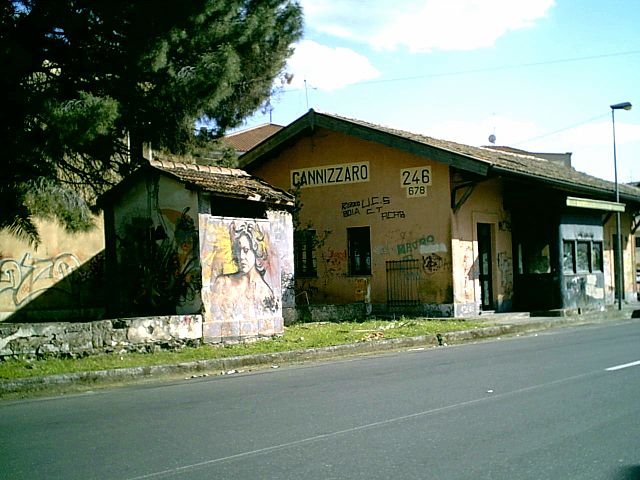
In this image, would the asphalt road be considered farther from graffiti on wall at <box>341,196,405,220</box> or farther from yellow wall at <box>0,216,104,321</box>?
yellow wall at <box>0,216,104,321</box>

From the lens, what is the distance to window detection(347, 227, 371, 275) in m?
22.4

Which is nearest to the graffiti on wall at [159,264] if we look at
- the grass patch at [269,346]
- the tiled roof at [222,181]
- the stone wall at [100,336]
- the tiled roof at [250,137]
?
the tiled roof at [222,181]

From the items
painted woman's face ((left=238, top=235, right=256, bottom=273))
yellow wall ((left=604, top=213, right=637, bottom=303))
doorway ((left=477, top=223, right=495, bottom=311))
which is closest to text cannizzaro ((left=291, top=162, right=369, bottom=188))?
doorway ((left=477, top=223, right=495, bottom=311))

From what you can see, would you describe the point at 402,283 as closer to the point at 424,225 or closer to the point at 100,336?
the point at 424,225

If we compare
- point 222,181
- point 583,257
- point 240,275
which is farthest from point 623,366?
point 583,257

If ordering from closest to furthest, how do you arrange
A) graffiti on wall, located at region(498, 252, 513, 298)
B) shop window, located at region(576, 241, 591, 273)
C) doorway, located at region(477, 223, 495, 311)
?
doorway, located at region(477, 223, 495, 311) < graffiti on wall, located at region(498, 252, 513, 298) < shop window, located at region(576, 241, 591, 273)

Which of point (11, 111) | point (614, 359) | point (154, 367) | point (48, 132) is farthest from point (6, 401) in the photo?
point (614, 359)

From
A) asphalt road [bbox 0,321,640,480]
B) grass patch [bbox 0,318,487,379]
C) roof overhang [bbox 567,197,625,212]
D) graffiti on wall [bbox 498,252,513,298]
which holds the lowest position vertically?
asphalt road [bbox 0,321,640,480]

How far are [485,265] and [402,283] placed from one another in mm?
2947

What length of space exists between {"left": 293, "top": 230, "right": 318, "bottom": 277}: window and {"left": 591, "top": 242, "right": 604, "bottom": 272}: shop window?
9.73 m

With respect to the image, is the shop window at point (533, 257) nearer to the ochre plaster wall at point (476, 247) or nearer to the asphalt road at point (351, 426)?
the ochre plaster wall at point (476, 247)

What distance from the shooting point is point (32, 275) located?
20328 mm

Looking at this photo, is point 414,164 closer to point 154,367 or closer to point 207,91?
point 207,91

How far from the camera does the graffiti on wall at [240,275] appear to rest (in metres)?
14.2
